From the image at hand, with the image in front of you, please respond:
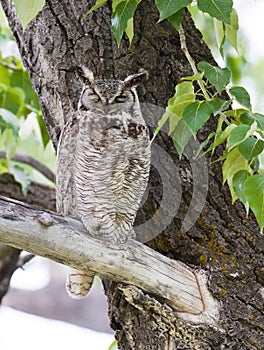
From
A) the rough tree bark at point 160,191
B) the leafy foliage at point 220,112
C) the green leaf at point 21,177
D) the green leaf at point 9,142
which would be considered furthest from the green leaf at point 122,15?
the green leaf at point 21,177

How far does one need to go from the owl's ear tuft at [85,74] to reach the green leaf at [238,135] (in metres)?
0.37

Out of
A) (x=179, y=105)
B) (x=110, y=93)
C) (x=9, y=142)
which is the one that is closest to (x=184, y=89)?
(x=179, y=105)

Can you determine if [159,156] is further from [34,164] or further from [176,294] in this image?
[34,164]

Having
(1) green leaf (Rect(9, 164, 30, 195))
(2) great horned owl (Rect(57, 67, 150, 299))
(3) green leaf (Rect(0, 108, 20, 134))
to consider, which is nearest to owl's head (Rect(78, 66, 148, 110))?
(2) great horned owl (Rect(57, 67, 150, 299))

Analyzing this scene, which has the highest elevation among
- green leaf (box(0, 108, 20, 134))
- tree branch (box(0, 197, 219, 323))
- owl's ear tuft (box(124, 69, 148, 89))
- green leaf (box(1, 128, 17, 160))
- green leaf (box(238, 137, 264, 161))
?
green leaf (box(238, 137, 264, 161))

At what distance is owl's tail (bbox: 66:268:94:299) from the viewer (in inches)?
55.8

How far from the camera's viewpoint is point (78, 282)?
143 cm

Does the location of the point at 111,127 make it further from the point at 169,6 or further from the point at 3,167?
the point at 3,167

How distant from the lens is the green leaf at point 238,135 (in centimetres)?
112

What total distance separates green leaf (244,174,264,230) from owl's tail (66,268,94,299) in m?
0.43

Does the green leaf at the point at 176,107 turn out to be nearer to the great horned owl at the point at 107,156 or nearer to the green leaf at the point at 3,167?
the great horned owl at the point at 107,156

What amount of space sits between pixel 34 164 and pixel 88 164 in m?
1.13

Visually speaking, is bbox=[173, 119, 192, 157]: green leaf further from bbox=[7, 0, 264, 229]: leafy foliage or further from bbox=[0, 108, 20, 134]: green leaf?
bbox=[0, 108, 20, 134]: green leaf

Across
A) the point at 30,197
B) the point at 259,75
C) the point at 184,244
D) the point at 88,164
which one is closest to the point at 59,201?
the point at 88,164
